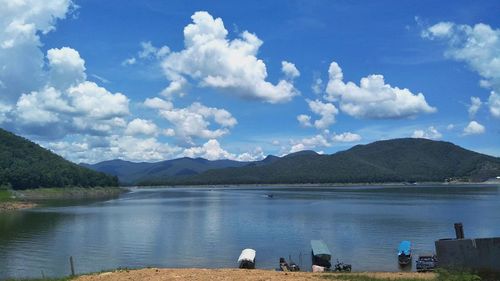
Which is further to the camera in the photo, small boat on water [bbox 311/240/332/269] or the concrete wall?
small boat on water [bbox 311/240/332/269]

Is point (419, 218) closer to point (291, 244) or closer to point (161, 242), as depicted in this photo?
point (291, 244)

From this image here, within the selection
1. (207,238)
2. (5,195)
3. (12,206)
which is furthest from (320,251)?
(5,195)

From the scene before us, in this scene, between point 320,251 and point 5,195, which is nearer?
point 320,251

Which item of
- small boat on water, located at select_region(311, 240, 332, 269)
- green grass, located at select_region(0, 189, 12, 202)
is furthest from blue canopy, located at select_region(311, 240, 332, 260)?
green grass, located at select_region(0, 189, 12, 202)

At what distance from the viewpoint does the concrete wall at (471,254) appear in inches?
955

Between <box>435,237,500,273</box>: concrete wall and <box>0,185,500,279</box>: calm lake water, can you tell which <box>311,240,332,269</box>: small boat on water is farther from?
<box>435,237,500,273</box>: concrete wall

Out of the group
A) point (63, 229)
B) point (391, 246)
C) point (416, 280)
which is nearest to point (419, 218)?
point (391, 246)

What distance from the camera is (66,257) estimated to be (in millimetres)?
60438

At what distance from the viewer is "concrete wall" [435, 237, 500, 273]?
24.2 meters

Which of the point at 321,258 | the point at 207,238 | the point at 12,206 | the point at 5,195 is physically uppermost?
the point at 5,195

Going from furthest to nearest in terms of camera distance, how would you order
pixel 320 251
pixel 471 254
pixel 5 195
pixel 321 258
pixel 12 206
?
pixel 5 195, pixel 12 206, pixel 320 251, pixel 321 258, pixel 471 254

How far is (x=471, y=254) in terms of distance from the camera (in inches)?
976

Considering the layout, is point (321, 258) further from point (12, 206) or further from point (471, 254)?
point (12, 206)

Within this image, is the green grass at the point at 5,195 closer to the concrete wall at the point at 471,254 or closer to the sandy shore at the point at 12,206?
the sandy shore at the point at 12,206
